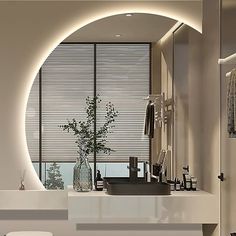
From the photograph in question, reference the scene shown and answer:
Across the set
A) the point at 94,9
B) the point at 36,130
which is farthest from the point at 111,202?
the point at 94,9

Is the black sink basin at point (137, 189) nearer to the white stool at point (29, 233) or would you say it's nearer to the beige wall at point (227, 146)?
the beige wall at point (227, 146)

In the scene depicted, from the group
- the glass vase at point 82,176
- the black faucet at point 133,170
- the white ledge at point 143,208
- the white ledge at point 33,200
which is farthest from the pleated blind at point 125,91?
the white ledge at point 143,208

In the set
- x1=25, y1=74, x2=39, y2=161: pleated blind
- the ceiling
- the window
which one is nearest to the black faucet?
the window

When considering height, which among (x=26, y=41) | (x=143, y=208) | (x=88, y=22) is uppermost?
(x=88, y=22)

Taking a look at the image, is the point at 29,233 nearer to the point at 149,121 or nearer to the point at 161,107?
the point at 149,121

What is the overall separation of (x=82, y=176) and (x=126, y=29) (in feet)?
3.95

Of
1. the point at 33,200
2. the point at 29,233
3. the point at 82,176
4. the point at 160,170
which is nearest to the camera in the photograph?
the point at 29,233

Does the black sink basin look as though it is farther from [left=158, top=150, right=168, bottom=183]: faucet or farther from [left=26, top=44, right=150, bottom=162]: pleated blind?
[left=26, top=44, right=150, bottom=162]: pleated blind

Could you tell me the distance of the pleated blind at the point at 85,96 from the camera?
4.22 m

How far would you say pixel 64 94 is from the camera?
14.0 feet

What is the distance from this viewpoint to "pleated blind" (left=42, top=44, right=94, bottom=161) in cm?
422

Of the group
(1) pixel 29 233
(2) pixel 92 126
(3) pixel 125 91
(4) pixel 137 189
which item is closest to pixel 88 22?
(3) pixel 125 91

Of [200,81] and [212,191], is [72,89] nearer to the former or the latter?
[200,81]

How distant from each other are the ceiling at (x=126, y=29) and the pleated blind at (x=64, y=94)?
10cm
